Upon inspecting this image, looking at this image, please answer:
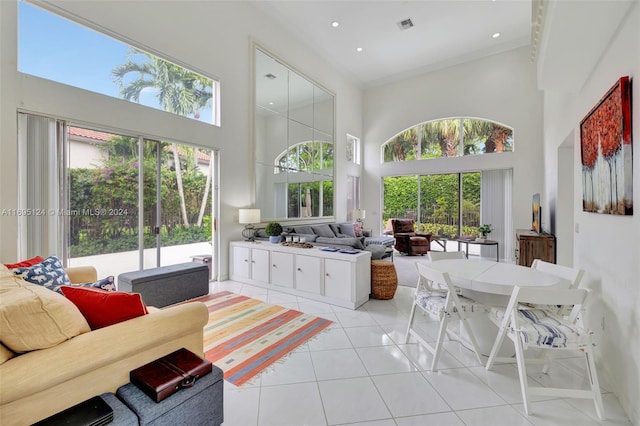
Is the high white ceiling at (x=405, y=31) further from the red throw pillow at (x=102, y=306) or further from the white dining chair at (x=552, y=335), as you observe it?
the red throw pillow at (x=102, y=306)

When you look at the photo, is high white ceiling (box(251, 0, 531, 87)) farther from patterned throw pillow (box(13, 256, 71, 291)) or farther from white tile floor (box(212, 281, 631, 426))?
white tile floor (box(212, 281, 631, 426))

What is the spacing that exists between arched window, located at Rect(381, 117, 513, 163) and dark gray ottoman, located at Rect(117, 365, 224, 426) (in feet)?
24.9

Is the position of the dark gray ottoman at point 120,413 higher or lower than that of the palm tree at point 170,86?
lower

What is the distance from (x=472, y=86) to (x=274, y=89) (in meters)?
5.11

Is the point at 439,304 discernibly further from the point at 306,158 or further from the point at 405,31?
the point at 405,31

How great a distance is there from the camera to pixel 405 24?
561 centimetres

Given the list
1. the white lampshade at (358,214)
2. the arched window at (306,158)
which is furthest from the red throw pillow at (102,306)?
the white lampshade at (358,214)

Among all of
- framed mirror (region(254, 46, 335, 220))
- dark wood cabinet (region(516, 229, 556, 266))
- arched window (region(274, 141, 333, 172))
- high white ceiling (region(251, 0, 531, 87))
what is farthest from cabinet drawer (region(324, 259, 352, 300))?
high white ceiling (region(251, 0, 531, 87))

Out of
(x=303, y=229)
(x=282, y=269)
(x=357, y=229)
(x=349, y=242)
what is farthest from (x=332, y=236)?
(x=282, y=269)

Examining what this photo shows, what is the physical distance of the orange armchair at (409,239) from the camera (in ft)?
22.5

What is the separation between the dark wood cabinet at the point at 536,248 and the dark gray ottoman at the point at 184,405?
508cm

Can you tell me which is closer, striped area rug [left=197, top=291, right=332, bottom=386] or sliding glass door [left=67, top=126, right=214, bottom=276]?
striped area rug [left=197, top=291, right=332, bottom=386]

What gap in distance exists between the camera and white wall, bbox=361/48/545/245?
20.7 ft

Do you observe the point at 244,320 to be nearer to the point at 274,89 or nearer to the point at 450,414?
the point at 450,414
